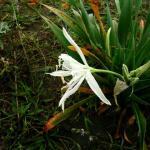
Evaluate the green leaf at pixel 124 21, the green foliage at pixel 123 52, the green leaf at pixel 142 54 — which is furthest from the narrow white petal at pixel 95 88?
the green leaf at pixel 124 21

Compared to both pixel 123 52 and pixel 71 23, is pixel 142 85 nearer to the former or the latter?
pixel 123 52

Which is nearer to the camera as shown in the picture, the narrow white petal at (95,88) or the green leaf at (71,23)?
the narrow white petal at (95,88)

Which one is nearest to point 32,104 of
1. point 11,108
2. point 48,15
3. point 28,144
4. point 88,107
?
point 11,108

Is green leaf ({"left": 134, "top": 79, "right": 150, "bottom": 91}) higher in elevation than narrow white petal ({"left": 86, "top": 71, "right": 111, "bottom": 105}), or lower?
lower

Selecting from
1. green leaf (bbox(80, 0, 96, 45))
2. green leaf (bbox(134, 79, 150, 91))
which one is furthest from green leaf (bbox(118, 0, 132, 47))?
green leaf (bbox(134, 79, 150, 91))

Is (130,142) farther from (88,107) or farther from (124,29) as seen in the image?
(124,29)

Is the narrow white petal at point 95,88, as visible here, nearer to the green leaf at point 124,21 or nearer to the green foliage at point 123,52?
the green foliage at point 123,52

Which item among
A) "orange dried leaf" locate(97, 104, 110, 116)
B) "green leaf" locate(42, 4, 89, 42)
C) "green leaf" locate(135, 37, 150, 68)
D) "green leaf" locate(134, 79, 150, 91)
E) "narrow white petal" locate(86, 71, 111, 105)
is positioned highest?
"green leaf" locate(42, 4, 89, 42)

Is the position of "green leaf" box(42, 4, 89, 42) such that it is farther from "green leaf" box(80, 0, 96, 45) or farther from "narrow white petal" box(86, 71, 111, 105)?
"narrow white petal" box(86, 71, 111, 105)

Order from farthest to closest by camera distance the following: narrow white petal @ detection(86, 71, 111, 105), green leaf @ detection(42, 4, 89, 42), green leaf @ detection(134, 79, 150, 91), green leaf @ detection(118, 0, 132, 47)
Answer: green leaf @ detection(42, 4, 89, 42) → green leaf @ detection(118, 0, 132, 47) → green leaf @ detection(134, 79, 150, 91) → narrow white petal @ detection(86, 71, 111, 105)
